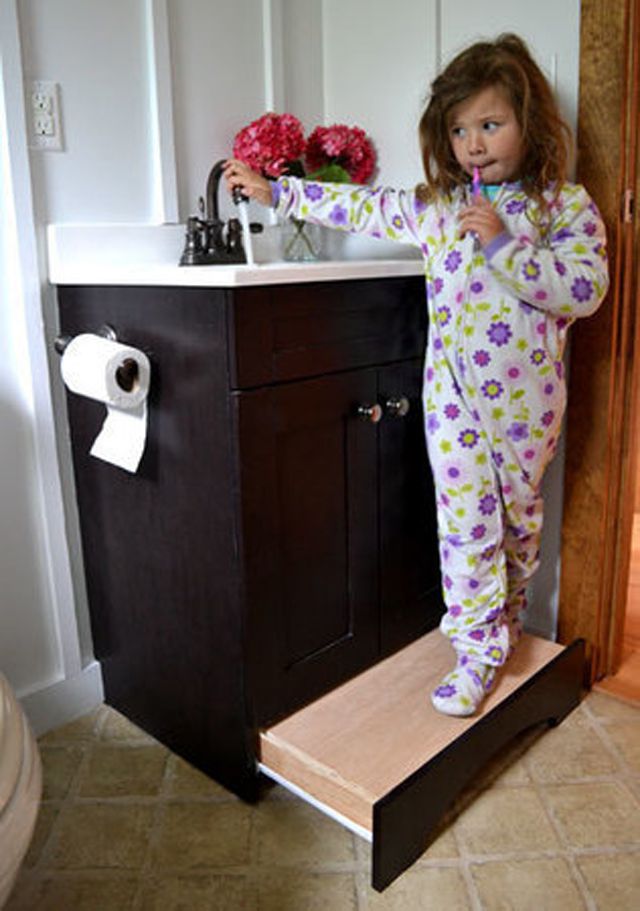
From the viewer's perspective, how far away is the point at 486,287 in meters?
1.29

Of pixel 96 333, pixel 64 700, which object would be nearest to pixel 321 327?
pixel 96 333

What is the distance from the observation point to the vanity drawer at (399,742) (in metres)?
1.16

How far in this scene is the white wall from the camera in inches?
54.0

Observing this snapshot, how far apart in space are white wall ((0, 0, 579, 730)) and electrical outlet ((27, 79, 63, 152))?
18 mm

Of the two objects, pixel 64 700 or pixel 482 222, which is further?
pixel 64 700

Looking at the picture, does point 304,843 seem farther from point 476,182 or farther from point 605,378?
point 476,182

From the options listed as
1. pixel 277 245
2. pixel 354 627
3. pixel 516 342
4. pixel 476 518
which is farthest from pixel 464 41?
pixel 354 627

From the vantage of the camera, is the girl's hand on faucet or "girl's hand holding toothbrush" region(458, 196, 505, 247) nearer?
"girl's hand holding toothbrush" region(458, 196, 505, 247)

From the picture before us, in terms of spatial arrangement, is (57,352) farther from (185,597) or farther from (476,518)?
(476,518)

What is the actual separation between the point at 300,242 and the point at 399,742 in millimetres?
991

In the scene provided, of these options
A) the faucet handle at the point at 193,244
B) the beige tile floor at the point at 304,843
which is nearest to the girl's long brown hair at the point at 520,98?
the faucet handle at the point at 193,244

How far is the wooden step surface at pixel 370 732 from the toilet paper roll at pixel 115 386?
0.52 metres

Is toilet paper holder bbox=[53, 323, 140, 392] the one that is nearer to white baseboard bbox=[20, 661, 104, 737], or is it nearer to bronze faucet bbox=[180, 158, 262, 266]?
bronze faucet bbox=[180, 158, 262, 266]

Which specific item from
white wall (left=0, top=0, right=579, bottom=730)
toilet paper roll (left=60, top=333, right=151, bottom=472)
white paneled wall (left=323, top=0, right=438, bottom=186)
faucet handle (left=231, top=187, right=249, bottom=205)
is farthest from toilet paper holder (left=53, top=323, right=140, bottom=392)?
white paneled wall (left=323, top=0, right=438, bottom=186)
